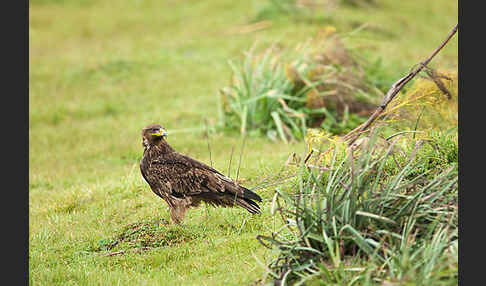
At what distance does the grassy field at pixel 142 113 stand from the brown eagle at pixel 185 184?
0.75 ft

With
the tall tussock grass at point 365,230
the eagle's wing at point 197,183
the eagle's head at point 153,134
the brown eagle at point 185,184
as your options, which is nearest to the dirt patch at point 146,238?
the brown eagle at point 185,184

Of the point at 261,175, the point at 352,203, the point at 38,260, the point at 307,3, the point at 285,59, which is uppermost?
the point at 307,3

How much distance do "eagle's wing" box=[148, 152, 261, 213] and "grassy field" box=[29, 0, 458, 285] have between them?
267mm

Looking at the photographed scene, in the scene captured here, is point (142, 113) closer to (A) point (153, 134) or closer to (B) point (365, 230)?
(A) point (153, 134)

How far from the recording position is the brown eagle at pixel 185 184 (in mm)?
5766

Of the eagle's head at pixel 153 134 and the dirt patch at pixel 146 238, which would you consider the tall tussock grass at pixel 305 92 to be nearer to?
the eagle's head at pixel 153 134

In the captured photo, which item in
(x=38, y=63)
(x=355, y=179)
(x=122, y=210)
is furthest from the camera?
(x=38, y=63)

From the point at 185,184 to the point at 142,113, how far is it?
6.51 meters

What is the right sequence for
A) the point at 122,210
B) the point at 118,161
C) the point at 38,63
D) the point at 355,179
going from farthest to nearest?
the point at 38,63 → the point at 118,161 → the point at 122,210 → the point at 355,179

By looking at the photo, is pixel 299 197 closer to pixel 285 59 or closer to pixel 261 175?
pixel 261 175

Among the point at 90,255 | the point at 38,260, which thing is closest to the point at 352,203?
→ the point at 90,255

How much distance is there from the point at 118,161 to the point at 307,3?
9.35 meters

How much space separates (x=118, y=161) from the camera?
963cm

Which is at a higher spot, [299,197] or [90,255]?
[299,197]
